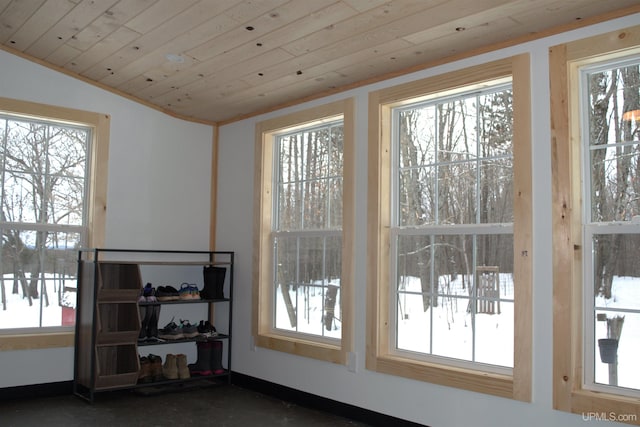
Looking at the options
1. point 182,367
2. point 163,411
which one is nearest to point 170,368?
point 182,367

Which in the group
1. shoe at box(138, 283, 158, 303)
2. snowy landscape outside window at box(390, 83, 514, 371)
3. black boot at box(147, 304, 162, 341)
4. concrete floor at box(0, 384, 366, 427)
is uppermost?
snowy landscape outside window at box(390, 83, 514, 371)

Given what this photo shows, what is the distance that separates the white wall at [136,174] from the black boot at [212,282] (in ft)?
1.55

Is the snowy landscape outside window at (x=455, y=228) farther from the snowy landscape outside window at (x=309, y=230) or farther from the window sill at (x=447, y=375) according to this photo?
the snowy landscape outside window at (x=309, y=230)

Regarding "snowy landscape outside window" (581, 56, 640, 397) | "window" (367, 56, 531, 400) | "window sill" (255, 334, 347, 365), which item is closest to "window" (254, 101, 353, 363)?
"window sill" (255, 334, 347, 365)

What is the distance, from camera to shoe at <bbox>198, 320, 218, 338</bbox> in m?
5.45

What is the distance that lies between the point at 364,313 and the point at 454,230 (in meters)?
0.99

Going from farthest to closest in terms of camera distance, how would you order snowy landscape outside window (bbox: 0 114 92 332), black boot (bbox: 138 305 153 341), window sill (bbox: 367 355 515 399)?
black boot (bbox: 138 305 153 341)
snowy landscape outside window (bbox: 0 114 92 332)
window sill (bbox: 367 355 515 399)

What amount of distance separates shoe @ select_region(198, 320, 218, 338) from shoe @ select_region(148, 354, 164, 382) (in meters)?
0.45

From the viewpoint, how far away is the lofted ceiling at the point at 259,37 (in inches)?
133

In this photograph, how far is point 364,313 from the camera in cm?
439

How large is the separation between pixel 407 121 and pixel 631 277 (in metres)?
1.91

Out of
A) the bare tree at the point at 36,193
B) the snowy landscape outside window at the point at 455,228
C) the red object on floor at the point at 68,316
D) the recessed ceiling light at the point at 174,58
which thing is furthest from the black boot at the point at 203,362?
the recessed ceiling light at the point at 174,58

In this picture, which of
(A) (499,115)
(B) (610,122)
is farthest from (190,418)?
(B) (610,122)
